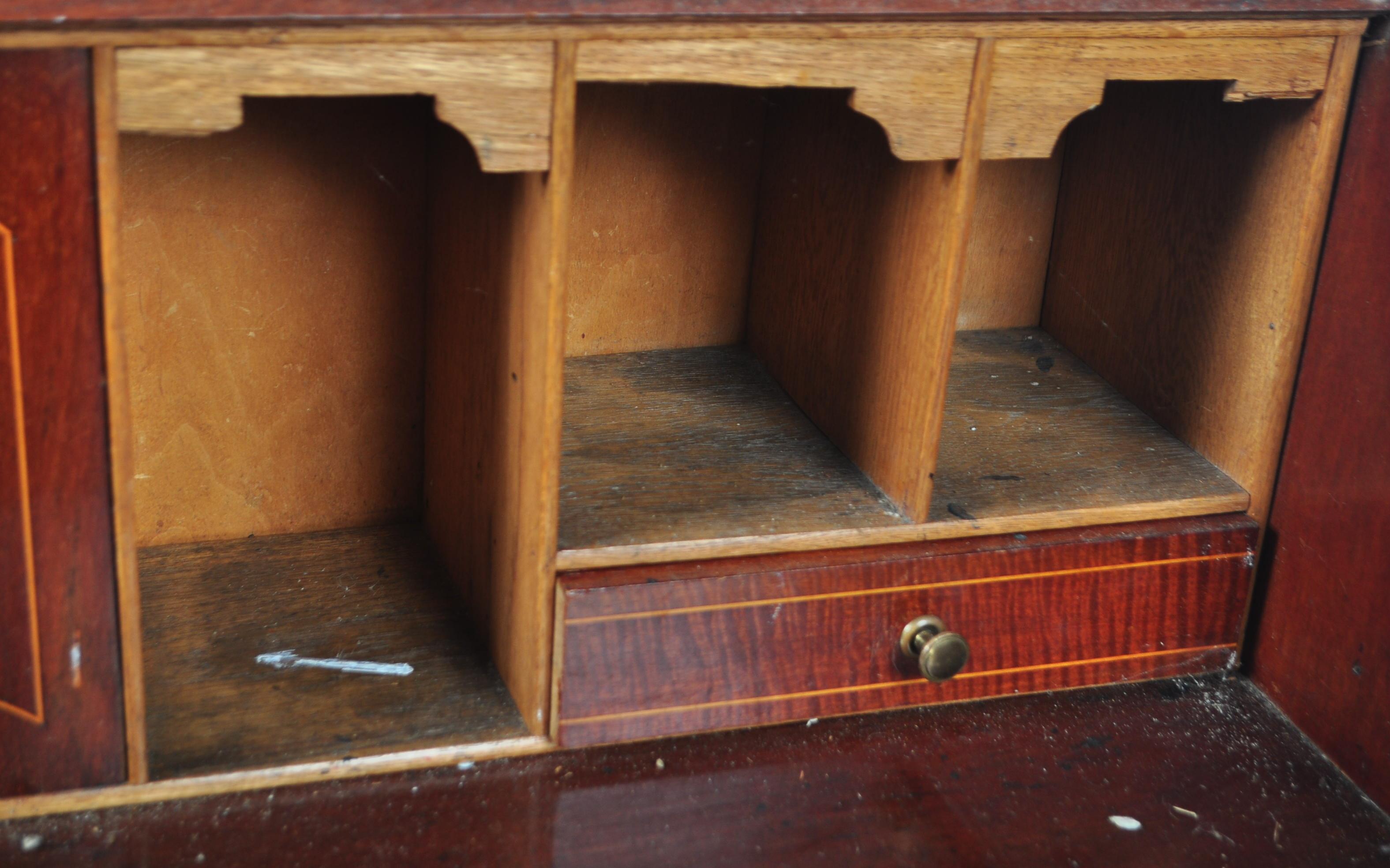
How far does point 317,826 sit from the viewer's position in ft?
4.26

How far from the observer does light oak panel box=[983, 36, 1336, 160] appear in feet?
4.33

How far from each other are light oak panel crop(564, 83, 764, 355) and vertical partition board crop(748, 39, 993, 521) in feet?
0.18

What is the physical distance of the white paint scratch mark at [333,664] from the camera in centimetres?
149

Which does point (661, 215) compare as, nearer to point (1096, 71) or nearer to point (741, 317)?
point (741, 317)

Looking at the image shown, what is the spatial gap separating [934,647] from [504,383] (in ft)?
1.69

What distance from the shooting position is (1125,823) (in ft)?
4.51

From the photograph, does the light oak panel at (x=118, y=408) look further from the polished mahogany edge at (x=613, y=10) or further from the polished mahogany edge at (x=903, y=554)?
the polished mahogany edge at (x=903, y=554)

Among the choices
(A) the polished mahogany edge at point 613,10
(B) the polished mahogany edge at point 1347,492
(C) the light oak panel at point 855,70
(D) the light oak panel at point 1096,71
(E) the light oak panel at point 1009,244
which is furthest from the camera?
(E) the light oak panel at point 1009,244

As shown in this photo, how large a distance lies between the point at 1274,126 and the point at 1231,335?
0.24 meters

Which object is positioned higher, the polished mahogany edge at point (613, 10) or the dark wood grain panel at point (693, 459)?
the polished mahogany edge at point (613, 10)

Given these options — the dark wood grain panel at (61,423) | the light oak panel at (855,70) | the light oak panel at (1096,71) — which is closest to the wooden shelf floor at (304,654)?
the dark wood grain panel at (61,423)

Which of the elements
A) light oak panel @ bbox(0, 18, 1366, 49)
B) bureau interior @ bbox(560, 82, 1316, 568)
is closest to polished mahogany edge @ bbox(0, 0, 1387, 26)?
light oak panel @ bbox(0, 18, 1366, 49)

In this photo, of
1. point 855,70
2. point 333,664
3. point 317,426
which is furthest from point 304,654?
point 855,70

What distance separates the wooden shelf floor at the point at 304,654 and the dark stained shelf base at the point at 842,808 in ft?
0.16
